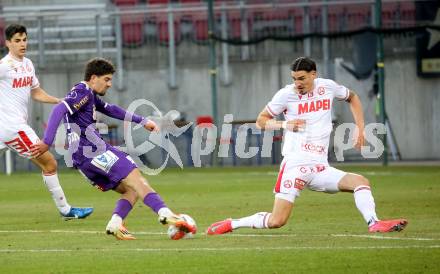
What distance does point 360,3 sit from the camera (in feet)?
108

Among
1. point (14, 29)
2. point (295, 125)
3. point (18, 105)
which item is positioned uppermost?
point (14, 29)

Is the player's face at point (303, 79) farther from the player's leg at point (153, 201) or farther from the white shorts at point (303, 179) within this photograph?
the player's leg at point (153, 201)

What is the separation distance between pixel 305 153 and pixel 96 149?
2.36 metres

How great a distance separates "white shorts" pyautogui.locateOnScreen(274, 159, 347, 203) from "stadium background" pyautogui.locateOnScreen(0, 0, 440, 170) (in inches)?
724

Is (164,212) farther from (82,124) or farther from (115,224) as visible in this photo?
(82,124)

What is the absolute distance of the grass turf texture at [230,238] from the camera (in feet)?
37.9

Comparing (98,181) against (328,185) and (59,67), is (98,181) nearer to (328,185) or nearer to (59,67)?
(328,185)

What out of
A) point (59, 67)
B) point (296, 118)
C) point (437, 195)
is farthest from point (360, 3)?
point (296, 118)

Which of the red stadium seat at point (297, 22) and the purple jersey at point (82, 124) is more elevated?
the purple jersey at point (82, 124)

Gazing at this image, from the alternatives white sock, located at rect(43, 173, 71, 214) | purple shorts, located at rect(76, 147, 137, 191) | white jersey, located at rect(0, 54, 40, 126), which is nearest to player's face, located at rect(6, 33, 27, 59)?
white jersey, located at rect(0, 54, 40, 126)

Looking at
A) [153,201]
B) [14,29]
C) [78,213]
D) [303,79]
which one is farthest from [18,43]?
[303,79]

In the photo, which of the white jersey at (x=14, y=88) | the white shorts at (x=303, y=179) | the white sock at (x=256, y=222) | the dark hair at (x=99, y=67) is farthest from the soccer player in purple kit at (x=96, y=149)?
the white jersey at (x=14, y=88)

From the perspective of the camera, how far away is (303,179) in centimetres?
1396

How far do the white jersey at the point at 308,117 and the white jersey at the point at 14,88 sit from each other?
5.02 metres
